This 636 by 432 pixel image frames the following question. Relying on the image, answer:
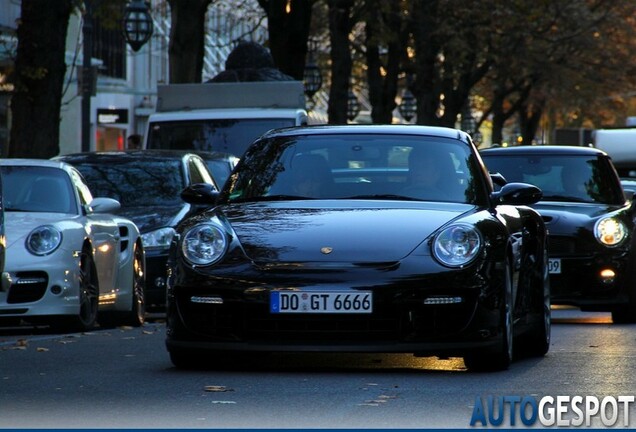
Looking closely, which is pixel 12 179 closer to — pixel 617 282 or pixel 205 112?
pixel 617 282

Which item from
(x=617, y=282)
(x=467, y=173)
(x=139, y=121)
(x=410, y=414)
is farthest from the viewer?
(x=139, y=121)

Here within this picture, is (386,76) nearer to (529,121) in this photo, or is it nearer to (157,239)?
(529,121)

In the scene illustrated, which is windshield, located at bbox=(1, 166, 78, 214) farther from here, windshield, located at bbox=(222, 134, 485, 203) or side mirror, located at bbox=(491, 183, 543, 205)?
side mirror, located at bbox=(491, 183, 543, 205)

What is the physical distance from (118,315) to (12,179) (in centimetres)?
161

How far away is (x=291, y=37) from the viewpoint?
1468 inches

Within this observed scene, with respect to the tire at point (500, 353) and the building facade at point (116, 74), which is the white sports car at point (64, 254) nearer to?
the tire at point (500, 353)

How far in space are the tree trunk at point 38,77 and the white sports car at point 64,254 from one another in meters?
6.56

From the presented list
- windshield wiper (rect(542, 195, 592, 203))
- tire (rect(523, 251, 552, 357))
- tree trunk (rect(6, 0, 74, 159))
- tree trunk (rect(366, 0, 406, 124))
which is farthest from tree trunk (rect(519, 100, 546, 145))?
tire (rect(523, 251, 552, 357))

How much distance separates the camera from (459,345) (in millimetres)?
9828

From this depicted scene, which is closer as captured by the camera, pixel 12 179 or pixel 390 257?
pixel 390 257

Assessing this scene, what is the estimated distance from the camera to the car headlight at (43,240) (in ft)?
47.2

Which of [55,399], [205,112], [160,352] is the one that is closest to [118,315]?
[160,352]

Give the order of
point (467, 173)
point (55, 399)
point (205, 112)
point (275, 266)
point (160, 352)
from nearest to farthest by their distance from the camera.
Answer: point (55, 399)
point (275, 266)
point (467, 173)
point (160, 352)
point (205, 112)

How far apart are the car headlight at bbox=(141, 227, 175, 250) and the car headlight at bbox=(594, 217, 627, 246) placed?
4.19m
